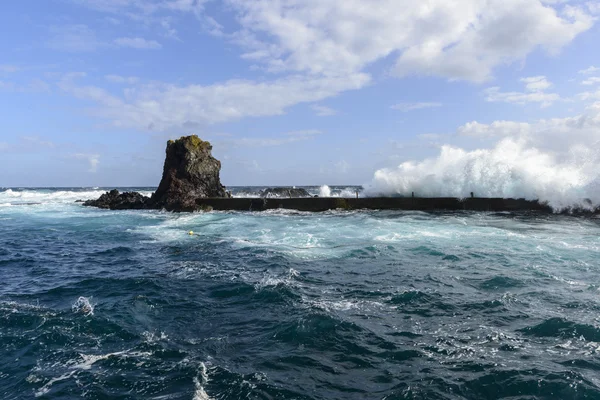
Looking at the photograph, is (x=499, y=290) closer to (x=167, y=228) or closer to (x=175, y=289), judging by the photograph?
(x=175, y=289)

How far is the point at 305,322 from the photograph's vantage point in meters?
5.77

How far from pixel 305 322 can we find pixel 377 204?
1965 centimetres

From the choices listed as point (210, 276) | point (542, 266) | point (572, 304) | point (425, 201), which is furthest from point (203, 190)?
point (572, 304)

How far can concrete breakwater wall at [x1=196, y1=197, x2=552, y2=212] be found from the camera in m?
22.8

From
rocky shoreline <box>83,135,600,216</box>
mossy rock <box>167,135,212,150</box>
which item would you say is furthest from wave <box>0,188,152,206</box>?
mossy rock <box>167,135,212,150</box>

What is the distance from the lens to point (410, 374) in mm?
4262

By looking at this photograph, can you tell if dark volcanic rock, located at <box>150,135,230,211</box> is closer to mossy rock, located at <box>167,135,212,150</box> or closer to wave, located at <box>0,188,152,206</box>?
mossy rock, located at <box>167,135,212,150</box>

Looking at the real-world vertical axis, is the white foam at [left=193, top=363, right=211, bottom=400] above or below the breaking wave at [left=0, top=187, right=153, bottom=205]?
below

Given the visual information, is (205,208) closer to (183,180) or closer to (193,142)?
(183,180)

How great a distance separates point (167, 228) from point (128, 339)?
13147 millimetres

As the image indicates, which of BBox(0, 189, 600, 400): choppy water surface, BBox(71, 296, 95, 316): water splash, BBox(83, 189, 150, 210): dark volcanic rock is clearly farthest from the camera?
BBox(83, 189, 150, 210): dark volcanic rock

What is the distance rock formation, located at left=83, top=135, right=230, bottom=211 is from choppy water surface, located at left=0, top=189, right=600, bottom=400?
1510 cm

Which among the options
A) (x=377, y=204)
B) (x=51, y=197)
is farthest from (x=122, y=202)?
(x=51, y=197)

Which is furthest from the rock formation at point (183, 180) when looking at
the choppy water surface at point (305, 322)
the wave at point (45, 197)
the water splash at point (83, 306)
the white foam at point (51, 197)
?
the water splash at point (83, 306)
